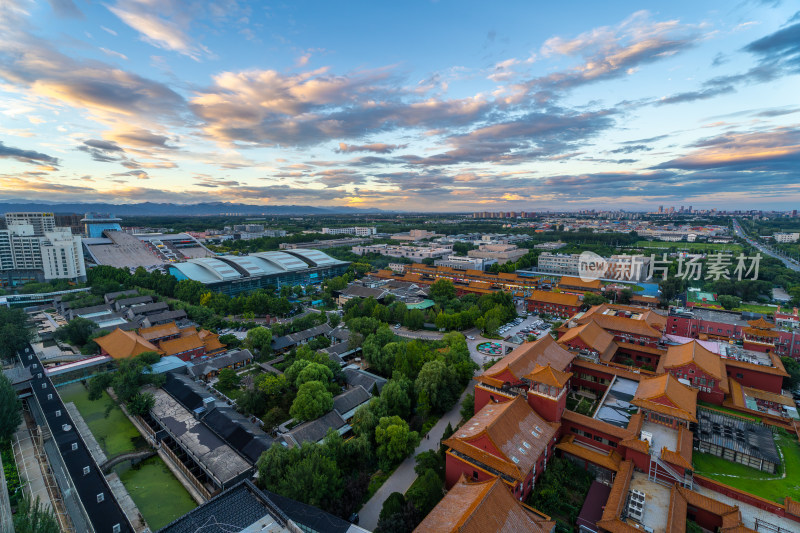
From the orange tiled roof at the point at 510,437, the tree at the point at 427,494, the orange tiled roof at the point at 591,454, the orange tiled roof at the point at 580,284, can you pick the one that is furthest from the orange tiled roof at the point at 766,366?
the orange tiled roof at the point at 580,284

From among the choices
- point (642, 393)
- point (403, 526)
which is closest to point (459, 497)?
point (403, 526)

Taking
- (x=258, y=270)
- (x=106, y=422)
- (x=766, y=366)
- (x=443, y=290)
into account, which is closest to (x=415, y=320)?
(x=443, y=290)

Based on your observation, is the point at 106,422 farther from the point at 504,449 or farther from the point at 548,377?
the point at 548,377

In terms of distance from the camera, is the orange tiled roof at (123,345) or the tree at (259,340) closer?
the orange tiled roof at (123,345)

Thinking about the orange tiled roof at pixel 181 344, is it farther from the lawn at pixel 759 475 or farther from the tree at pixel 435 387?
the lawn at pixel 759 475

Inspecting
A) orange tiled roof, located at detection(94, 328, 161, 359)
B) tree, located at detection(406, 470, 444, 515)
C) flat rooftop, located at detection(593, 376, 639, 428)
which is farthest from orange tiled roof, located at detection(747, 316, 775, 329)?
orange tiled roof, located at detection(94, 328, 161, 359)

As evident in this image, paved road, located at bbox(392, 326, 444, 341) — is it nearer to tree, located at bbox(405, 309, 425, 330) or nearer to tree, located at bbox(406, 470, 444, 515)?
tree, located at bbox(405, 309, 425, 330)
